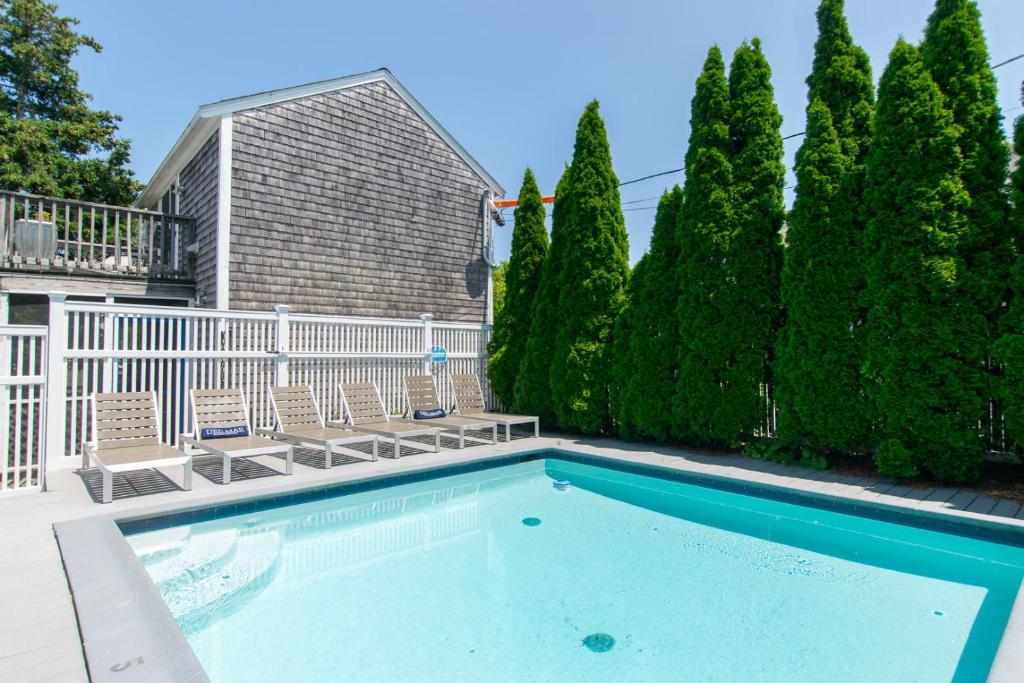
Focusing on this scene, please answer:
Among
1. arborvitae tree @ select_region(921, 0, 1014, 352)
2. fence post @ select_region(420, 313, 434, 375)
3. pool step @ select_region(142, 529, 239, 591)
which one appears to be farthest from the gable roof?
arborvitae tree @ select_region(921, 0, 1014, 352)

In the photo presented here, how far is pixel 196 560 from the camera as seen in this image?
4.29 metres

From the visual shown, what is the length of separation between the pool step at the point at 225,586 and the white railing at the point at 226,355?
3.08m

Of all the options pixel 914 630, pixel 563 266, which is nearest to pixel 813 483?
pixel 914 630

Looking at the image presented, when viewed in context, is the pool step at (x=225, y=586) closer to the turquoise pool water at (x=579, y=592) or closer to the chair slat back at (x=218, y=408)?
the turquoise pool water at (x=579, y=592)

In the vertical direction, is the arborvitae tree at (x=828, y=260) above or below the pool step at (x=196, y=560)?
above

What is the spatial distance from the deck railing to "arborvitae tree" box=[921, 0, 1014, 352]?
1155cm

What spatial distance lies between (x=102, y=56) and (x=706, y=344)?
1048 inches

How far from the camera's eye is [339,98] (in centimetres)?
1075

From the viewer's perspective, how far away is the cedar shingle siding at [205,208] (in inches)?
374

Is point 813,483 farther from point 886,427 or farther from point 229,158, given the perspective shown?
point 229,158

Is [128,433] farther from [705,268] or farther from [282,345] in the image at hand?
[705,268]

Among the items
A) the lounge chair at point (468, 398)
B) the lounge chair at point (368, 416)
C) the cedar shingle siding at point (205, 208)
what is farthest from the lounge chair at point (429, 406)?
the cedar shingle siding at point (205, 208)

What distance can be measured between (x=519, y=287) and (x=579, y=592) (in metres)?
7.21

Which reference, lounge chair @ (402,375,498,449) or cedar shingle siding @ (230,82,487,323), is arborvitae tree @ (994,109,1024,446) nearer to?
lounge chair @ (402,375,498,449)
